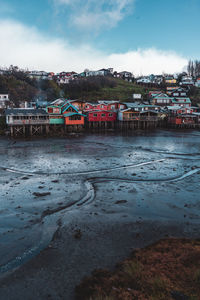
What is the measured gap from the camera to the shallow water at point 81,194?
819cm

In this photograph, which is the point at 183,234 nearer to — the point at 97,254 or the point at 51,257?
the point at 97,254

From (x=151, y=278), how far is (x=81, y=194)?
694 centimetres

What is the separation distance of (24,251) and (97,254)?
2.52 meters

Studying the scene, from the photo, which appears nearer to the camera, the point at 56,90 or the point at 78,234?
the point at 78,234

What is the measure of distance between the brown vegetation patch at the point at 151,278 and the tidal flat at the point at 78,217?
46cm

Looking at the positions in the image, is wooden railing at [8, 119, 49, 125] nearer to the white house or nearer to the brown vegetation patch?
the white house

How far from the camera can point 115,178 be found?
14555 millimetres

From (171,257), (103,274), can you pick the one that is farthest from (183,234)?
(103,274)

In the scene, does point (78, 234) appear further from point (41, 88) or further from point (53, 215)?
point (41, 88)

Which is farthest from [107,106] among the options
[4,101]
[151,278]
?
[151,278]

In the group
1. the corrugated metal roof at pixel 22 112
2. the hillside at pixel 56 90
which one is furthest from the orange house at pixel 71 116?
the hillside at pixel 56 90

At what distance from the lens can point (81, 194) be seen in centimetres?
1180

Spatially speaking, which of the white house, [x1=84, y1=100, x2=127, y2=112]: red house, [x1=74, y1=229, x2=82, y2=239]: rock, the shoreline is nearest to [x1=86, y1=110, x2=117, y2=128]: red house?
[x1=84, y1=100, x2=127, y2=112]: red house

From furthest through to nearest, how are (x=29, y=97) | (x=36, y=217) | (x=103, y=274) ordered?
(x=29, y=97) → (x=36, y=217) → (x=103, y=274)
